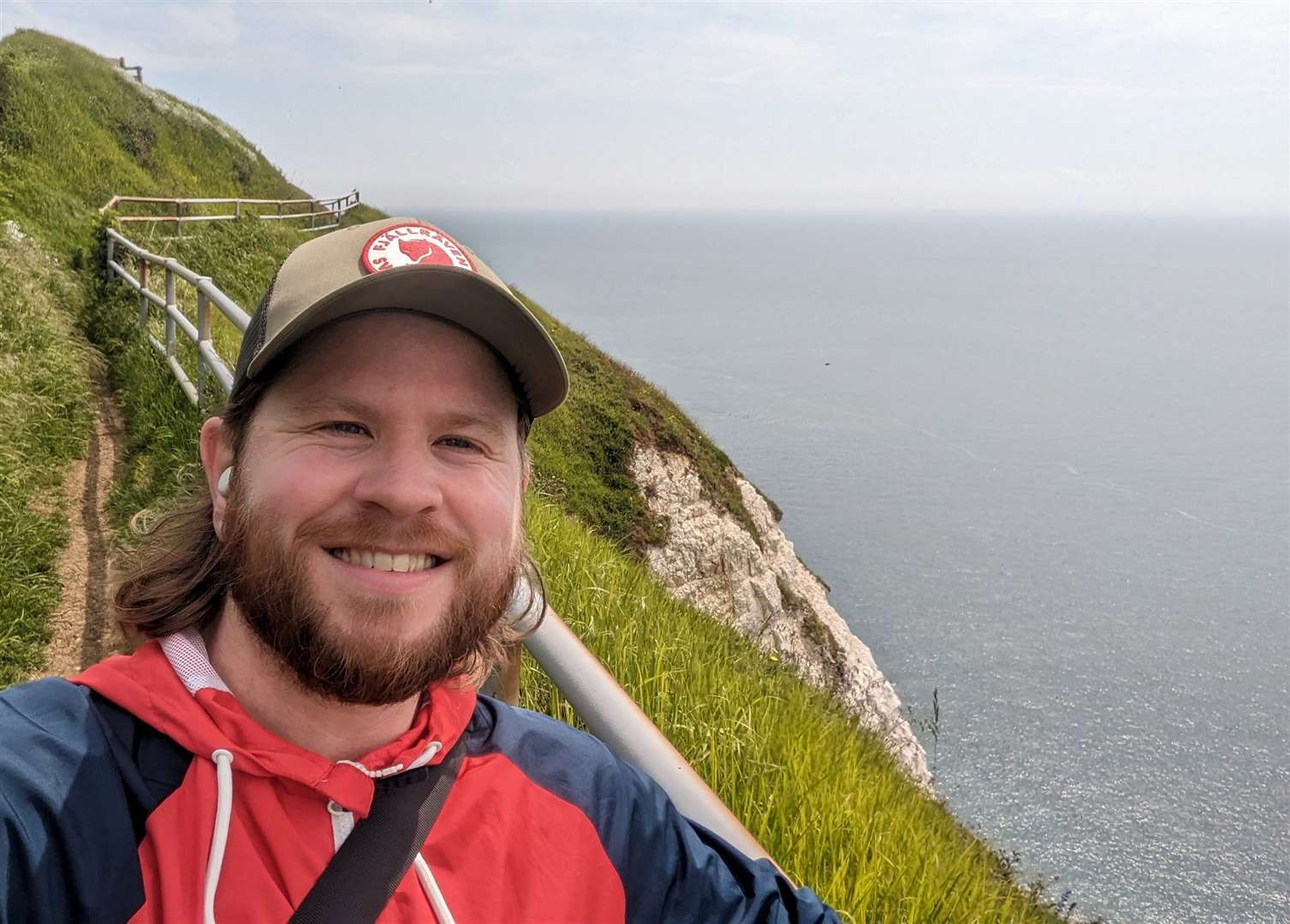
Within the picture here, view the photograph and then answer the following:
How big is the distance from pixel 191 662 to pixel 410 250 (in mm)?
889

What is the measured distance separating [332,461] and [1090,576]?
66.4 m

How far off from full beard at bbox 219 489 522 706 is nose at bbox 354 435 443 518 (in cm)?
4

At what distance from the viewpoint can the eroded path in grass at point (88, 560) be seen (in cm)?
491

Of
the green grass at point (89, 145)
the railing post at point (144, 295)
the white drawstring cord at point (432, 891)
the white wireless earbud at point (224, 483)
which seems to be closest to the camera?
the white drawstring cord at point (432, 891)

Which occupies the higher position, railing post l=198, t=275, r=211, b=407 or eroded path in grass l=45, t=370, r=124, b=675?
railing post l=198, t=275, r=211, b=407

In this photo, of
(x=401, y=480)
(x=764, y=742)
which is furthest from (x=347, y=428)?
(x=764, y=742)

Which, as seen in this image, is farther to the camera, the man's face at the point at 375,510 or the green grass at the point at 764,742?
the green grass at the point at 764,742

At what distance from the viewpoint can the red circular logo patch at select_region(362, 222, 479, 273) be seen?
6.09ft

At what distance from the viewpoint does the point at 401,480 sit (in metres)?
1.85

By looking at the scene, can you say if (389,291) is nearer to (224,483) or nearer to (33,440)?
(224,483)

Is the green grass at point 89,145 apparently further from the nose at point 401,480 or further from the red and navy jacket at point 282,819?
the red and navy jacket at point 282,819

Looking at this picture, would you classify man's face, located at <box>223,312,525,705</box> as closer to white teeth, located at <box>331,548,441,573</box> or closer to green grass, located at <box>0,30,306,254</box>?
white teeth, located at <box>331,548,441,573</box>

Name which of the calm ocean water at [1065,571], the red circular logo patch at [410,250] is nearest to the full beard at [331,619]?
the red circular logo patch at [410,250]

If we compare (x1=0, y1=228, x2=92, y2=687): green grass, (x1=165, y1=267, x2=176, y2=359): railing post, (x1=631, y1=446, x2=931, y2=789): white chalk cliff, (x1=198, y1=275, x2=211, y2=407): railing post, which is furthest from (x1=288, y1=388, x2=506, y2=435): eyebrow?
(x1=631, y1=446, x2=931, y2=789): white chalk cliff
